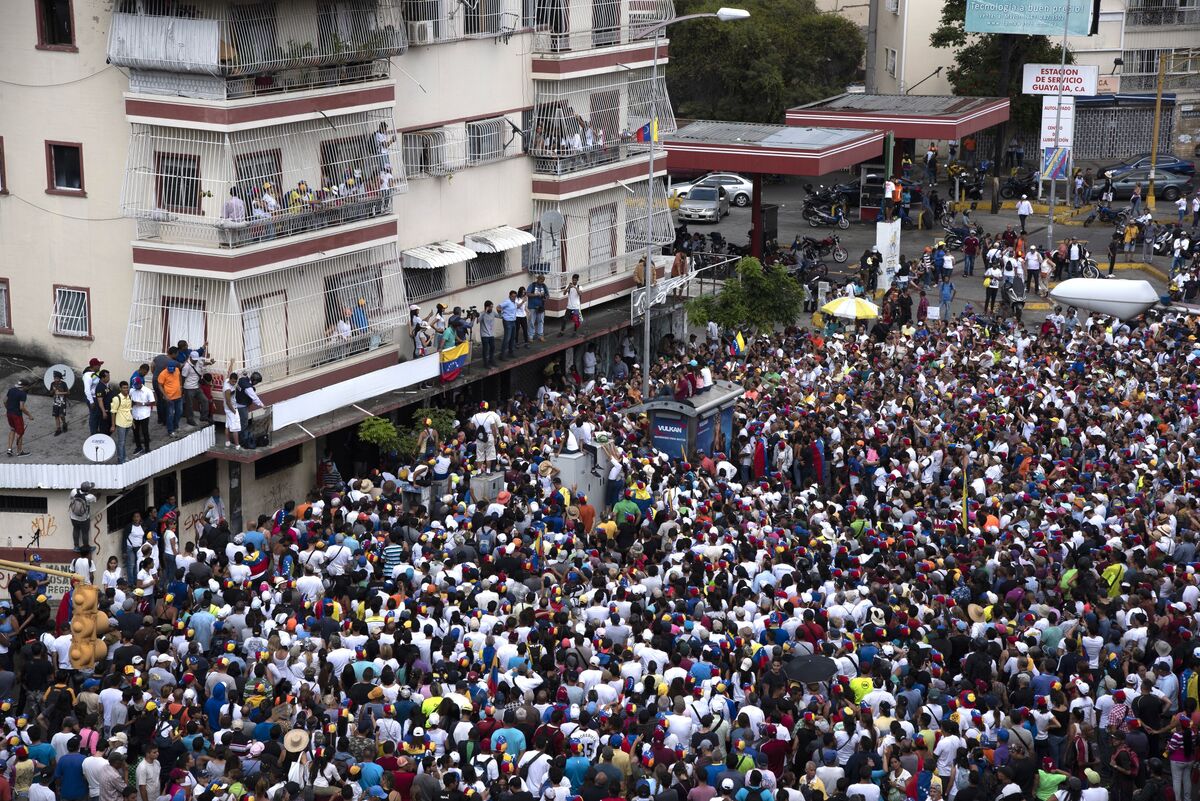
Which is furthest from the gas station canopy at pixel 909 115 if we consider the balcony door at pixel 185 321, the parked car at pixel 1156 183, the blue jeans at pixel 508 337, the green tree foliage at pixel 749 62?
the balcony door at pixel 185 321

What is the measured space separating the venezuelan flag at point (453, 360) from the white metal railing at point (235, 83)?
541 cm

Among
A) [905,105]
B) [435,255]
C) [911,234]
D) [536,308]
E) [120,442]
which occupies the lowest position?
[911,234]

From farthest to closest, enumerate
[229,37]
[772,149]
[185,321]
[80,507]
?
[772,149], [185,321], [229,37], [80,507]

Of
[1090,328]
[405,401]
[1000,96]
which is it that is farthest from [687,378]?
[1000,96]

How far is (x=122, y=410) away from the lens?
1090 inches

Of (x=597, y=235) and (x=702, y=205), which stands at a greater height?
(x=597, y=235)

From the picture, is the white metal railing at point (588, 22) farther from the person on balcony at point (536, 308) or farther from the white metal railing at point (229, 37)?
the white metal railing at point (229, 37)

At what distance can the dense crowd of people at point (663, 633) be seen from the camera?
18969 mm

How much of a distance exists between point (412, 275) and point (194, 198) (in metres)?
6.19

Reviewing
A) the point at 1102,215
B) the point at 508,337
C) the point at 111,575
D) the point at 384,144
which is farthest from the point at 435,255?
the point at 1102,215

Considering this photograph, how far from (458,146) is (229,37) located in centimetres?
736

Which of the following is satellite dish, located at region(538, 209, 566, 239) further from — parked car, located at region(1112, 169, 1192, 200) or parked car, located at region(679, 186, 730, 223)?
parked car, located at region(1112, 169, 1192, 200)

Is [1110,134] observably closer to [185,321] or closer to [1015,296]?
[1015,296]

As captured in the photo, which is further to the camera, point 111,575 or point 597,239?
point 597,239
